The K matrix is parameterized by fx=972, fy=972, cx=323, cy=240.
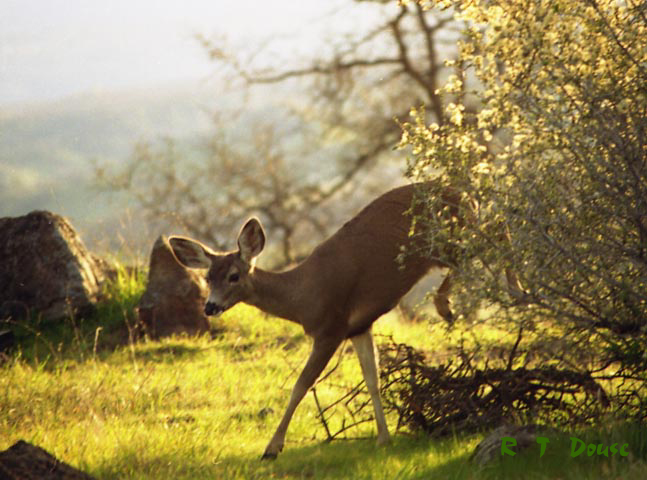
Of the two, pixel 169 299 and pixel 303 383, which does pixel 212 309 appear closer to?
pixel 303 383

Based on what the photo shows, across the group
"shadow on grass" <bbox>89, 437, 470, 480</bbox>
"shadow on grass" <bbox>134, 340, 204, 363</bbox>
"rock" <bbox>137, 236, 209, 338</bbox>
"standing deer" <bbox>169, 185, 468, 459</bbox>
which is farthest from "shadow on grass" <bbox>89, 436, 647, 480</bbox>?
"rock" <bbox>137, 236, 209, 338</bbox>

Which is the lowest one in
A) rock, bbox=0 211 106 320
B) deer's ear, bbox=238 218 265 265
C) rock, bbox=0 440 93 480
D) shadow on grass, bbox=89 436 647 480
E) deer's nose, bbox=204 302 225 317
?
shadow on grass, bbox=89 436 647 480

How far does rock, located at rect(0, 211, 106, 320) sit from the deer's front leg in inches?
185

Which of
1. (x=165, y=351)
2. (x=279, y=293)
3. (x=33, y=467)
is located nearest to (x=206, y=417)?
(x=279, y=293)

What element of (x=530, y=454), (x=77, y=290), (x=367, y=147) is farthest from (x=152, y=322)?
(x=367, y=147)

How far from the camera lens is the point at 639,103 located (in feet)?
19.6

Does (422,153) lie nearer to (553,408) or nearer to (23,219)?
(553,408)

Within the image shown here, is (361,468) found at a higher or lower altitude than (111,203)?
lower

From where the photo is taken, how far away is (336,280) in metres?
7.73

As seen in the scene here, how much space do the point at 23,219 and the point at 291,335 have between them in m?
3.60

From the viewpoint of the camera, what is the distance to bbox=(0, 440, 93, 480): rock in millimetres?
5559

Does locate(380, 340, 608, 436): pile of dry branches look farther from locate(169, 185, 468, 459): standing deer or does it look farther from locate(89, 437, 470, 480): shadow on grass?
locate(169, 185, 468, 459): standing deer

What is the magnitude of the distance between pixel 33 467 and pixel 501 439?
283cm

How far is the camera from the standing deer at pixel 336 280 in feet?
A: 24.9
